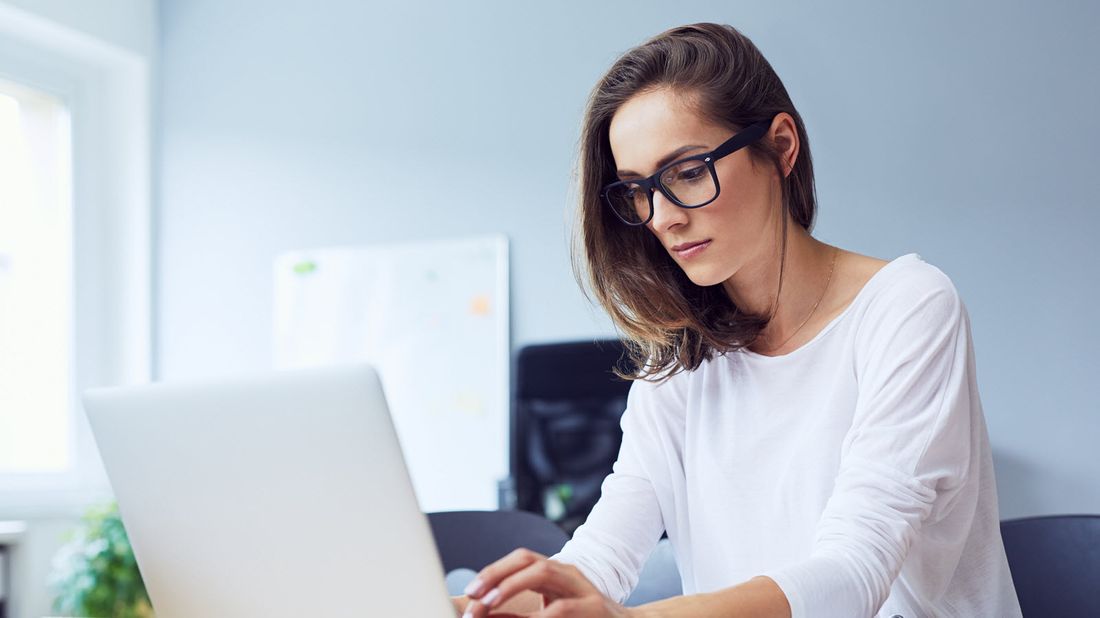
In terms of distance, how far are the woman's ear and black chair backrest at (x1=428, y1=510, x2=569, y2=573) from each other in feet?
2.20

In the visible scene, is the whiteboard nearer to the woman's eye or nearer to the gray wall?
the gray wall

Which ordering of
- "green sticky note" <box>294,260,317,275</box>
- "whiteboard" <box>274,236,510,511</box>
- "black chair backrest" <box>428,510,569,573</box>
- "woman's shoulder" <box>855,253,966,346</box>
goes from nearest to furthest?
Result: "woman's shoulder" <box>855,253,966,346</box> < "black chair backrest" <box>428,510,569,573</box> < "whiteboard" <box>274,236,510,511</box> < "green sticky note" <box>294,260,317,275</box>

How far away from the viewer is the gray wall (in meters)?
2.49

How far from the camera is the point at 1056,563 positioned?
55.3 inches

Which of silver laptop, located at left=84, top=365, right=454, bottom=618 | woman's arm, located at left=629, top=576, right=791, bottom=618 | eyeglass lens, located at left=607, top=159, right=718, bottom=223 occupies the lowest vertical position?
woman's arm, located at left=629, top=576, right=791, bottom=618

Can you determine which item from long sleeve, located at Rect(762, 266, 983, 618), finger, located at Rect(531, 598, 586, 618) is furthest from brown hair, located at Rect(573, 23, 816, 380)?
finger, located at Rect(531, 598, 586, 618)

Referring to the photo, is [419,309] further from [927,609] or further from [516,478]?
[927,609]

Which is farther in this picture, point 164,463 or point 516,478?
point 516,478

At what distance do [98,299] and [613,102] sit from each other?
2871mm

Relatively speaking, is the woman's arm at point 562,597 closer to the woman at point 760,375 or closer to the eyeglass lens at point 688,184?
the woman at point 760,375

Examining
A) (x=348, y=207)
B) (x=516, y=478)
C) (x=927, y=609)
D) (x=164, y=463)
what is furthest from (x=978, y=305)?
(x=164, y=463)

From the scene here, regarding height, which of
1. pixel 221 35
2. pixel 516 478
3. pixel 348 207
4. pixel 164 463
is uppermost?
pixel 221 35

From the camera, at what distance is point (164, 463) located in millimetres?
820

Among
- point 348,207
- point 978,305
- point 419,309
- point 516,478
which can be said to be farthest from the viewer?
point 348,207
